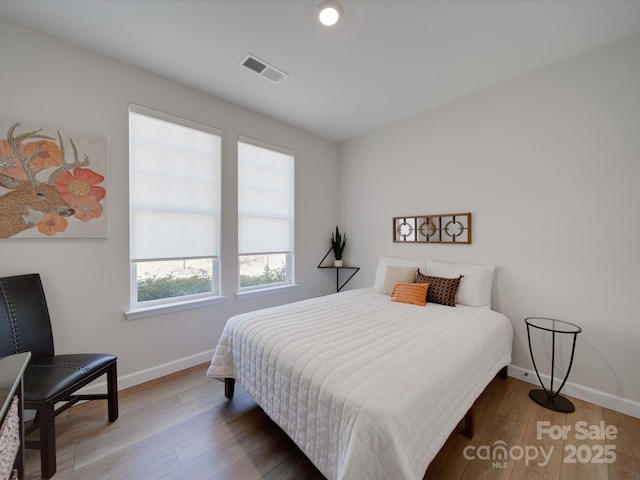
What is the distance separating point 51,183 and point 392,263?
324 cm

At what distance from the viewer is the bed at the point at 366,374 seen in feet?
3.24

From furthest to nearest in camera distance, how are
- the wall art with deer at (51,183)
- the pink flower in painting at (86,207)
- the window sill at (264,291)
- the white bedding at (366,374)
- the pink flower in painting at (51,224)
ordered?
the window sill at (264,291)
the pink flower in painting at (86,207)
the pink flower in painting at (51,224)
the wall art with deer at (51,183)
the white bedding at (366,374)

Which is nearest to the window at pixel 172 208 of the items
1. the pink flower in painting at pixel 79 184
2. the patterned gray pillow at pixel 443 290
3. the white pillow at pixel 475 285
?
the pink flower in painting at pixel 79 184

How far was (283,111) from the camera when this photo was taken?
299 centimetres

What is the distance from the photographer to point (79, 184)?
194 cm

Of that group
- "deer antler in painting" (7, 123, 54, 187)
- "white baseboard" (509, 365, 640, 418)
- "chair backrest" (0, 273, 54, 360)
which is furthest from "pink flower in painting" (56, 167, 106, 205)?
"white baseboard" (509, 365, 640, 418)

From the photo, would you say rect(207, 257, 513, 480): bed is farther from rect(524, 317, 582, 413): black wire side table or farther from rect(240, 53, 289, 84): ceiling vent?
rect(240, 53, 289, 84): ceiling vent

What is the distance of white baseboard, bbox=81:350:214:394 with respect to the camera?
201cm

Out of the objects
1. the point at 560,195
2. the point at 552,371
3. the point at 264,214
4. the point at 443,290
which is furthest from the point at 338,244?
the point at 552,371

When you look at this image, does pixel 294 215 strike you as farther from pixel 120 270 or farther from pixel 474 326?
pixel 474 326

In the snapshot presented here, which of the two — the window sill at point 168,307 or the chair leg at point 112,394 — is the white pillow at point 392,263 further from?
the chair leg at point 112,394

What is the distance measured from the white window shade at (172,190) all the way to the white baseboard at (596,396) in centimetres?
329

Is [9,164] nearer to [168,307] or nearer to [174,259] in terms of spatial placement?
[174,259]

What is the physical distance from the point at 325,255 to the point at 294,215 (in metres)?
0.83
